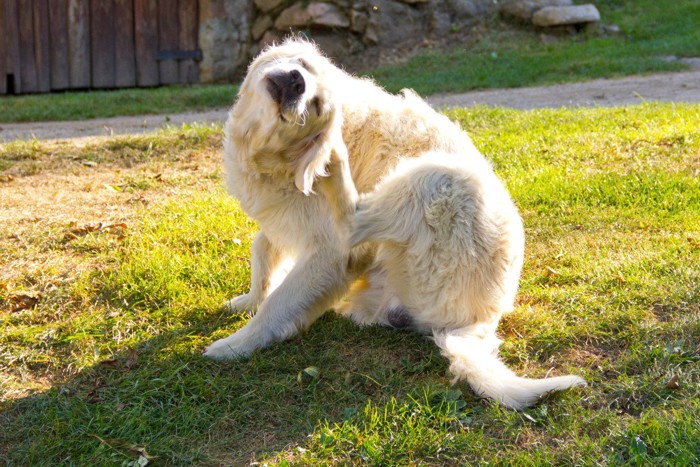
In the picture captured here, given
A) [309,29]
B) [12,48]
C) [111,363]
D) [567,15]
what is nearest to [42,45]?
[12,48]

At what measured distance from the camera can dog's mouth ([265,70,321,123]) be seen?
372 cm

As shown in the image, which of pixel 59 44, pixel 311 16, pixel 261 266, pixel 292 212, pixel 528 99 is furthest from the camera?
pixel 311 16

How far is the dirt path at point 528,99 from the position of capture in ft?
33.4

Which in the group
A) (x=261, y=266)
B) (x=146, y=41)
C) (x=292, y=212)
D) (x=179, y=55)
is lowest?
(x=179, y=55)

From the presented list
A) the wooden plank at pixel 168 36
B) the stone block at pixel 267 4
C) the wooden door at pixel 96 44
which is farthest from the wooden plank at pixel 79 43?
the stone block at pixel 267 4

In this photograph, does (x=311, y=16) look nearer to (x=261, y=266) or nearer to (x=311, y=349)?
(x=261, y=266)

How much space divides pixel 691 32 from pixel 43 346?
13.8 meters

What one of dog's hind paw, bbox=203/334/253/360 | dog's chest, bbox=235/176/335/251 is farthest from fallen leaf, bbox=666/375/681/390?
dog's hind paw, bbox=203/334/253/360

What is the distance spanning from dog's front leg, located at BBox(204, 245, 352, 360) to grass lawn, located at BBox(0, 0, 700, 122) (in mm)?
8165

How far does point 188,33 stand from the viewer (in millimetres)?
14445

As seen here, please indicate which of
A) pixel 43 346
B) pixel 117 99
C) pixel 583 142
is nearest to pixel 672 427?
pixel 43 346

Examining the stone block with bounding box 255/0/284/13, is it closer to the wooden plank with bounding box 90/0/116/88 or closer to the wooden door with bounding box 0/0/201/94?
the wooden door with bounding box 0/0/201/94

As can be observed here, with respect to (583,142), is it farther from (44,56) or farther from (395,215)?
(44,56)

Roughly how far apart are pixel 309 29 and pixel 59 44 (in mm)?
4394
